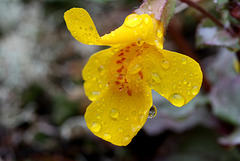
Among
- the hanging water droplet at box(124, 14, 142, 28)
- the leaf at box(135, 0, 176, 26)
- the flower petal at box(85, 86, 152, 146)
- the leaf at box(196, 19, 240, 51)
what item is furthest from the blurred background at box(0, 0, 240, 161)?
the flower petal at box(85, 86, 152, 146)

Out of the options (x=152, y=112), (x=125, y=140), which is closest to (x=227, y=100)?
(x=152, y=112)

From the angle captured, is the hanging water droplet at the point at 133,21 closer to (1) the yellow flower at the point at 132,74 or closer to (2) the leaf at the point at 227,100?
(1) the yellow flower at the point at 132,74

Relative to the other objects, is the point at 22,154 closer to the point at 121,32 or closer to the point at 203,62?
the point at 121,32

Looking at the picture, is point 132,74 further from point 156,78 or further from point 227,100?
point 227,100

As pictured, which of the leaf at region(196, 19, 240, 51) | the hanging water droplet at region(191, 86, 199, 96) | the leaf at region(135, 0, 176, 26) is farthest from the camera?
the leaf at region(196, 19, 240, 51)

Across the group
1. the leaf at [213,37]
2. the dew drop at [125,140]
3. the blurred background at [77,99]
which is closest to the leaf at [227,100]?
the blurred background at [77,99]

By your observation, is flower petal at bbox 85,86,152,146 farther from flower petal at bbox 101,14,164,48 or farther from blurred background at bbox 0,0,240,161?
blurred background at bbox 0,0,240,161
